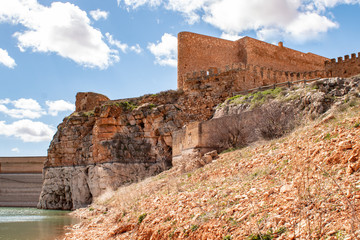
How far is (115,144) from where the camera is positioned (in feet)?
73.2

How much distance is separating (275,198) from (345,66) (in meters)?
20.1

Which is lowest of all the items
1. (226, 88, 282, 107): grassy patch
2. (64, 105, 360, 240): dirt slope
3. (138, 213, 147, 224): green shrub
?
(138, 213, 147, 224): green shrub

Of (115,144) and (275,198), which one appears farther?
(115,144)

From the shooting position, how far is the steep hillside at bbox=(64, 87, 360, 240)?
432cm

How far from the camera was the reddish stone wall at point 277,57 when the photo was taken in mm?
25094

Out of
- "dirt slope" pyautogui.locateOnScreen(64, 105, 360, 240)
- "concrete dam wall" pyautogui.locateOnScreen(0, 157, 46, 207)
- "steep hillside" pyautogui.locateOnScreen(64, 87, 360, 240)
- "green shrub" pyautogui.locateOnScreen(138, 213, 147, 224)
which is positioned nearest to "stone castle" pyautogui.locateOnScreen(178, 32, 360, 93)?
"steep hillside" pyautogui.locateOnScreen(64, 87, 360, 240)

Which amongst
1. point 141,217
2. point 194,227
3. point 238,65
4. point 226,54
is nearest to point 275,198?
point 194,227

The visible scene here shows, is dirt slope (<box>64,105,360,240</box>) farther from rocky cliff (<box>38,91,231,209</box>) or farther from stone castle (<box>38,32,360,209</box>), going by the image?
rocky cliff (<box>38,91,231,209</box>)

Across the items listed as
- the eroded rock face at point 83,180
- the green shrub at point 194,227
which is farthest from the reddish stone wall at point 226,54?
the green shrub at point 194,227

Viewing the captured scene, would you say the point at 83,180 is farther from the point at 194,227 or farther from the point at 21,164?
the point at 194,227

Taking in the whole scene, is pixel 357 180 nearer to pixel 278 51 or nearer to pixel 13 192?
pixel 278 51

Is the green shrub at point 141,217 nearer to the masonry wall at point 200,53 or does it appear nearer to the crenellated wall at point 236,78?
the crenellated wall at point 236,78

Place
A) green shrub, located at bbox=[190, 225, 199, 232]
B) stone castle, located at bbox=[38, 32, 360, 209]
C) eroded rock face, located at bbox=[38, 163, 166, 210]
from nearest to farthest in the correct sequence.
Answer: green shrub, located at bbox=[190, 225, 199, 232] → stone castle, located at bbox=[38, 32, 360, 209] → eroded rock face, located at bbox=[38, 163, 166, 210]

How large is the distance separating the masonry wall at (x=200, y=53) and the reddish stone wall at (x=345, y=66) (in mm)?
5873
